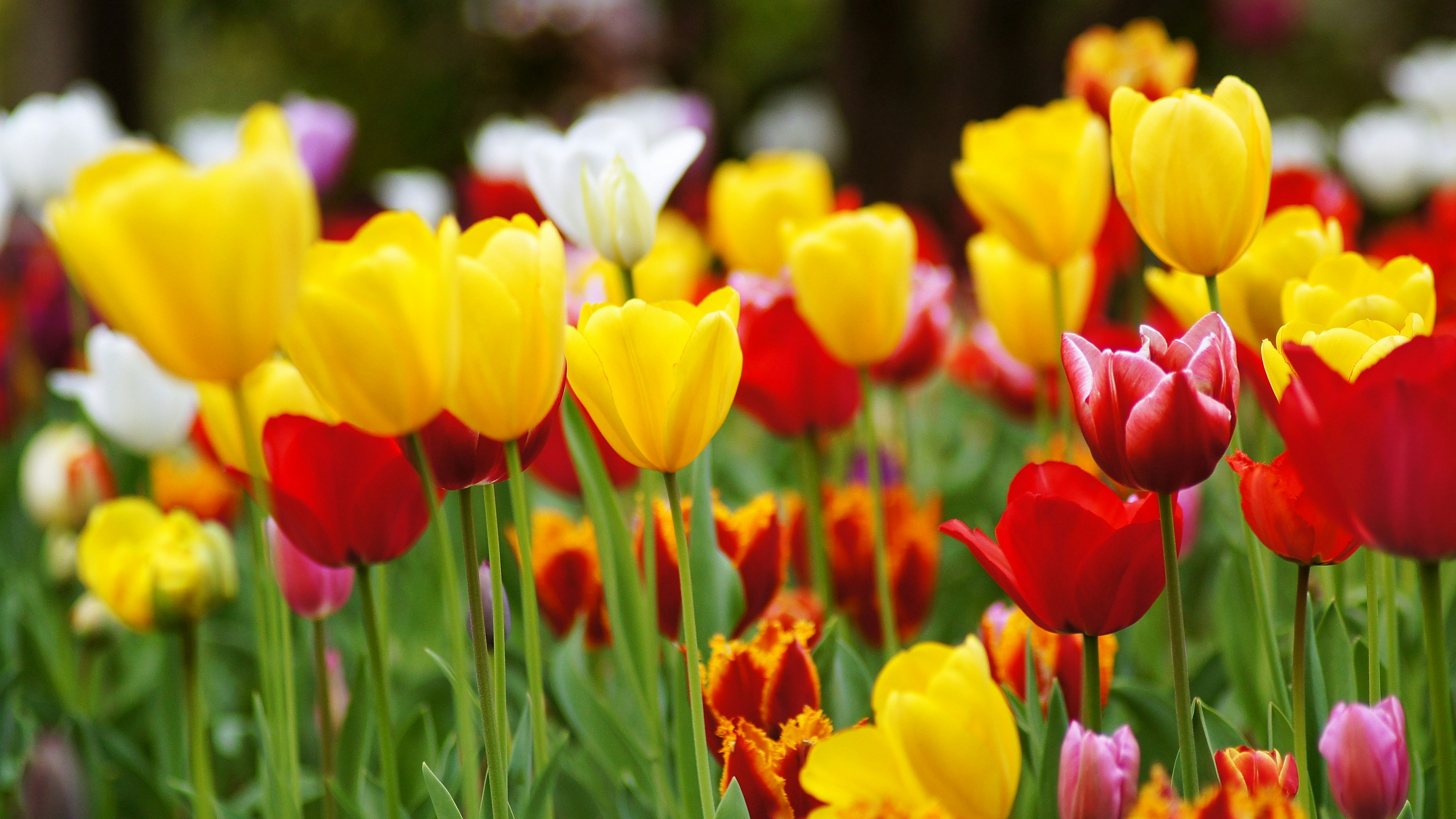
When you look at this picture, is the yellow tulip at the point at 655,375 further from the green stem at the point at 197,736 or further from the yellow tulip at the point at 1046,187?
the yellow tulip at the point at 1046,187

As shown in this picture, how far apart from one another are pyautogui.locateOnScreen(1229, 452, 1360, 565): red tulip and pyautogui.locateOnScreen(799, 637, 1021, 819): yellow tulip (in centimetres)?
16

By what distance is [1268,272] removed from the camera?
2.40ft

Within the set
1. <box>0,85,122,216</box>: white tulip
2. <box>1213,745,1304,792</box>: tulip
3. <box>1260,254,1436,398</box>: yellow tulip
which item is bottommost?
<box>1213,745,1304,792</box>: tulip

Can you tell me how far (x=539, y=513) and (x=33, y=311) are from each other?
1.50 metres

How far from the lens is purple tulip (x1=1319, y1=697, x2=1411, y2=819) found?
0.49 m

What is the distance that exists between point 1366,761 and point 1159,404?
6.9 inches

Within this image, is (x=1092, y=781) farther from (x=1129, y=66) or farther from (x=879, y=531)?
(x=1129, y=66)

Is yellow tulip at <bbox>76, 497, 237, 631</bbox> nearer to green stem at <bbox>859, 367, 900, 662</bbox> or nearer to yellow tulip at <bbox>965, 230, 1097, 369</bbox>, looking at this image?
green stem at <bbox>859, 367, 900, 662</bbox>

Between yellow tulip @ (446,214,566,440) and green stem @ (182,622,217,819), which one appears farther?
green stem @ (182,622,217,819)

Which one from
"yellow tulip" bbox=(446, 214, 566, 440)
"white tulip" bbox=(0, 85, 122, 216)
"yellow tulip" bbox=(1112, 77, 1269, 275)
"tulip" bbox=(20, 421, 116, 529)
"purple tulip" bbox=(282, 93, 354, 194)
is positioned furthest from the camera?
"purple tulip" bbox=(282, 93, 354, 194)

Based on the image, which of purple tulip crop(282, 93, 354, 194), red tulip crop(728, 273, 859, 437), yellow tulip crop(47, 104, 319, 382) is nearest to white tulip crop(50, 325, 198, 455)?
red tulip crop(728, 273, 859, 437)

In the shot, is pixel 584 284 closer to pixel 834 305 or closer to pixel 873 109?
pixel 834 305


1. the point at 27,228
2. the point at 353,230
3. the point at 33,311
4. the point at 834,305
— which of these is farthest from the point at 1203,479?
the point at 27,228

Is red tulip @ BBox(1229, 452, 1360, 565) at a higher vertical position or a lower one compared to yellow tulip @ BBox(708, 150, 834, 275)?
lower
